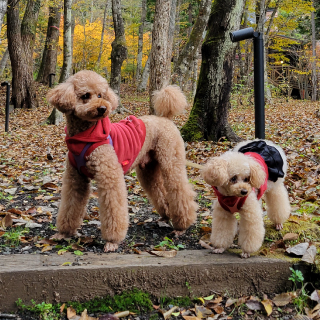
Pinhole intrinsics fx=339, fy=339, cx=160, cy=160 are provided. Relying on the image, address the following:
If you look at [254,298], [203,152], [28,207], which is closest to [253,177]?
[254,298]

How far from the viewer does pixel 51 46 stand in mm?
20031

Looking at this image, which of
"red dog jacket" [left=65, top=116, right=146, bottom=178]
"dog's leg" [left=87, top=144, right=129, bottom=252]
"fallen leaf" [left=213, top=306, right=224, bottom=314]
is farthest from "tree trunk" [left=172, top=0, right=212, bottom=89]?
"fallen leaf" [left=213, top=306, right=224, bottom=314]

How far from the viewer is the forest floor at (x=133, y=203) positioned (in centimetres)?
320

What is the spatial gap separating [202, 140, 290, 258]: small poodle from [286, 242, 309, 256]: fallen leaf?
32 cm

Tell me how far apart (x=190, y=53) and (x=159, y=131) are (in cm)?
786

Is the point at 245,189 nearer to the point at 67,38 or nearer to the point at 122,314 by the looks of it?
the point at 122,314

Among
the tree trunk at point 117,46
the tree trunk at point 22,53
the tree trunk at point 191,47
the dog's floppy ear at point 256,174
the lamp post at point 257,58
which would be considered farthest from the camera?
the tree trunk at point 22,53

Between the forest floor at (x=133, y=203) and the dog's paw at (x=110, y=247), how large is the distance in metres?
0.07

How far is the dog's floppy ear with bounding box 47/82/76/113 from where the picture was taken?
284cm

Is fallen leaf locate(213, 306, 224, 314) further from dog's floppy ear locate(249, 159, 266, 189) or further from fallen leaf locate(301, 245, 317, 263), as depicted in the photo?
dog's floppy ear locate(249, 159, 266, 189)

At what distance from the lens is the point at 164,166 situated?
3680mm

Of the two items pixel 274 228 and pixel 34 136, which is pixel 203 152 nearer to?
pixel 274 228

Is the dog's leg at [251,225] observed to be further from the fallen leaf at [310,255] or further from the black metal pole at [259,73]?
the black metal pole at [259,73]

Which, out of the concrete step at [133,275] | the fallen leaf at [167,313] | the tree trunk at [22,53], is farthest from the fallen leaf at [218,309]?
the tree trunk at [22,53]
